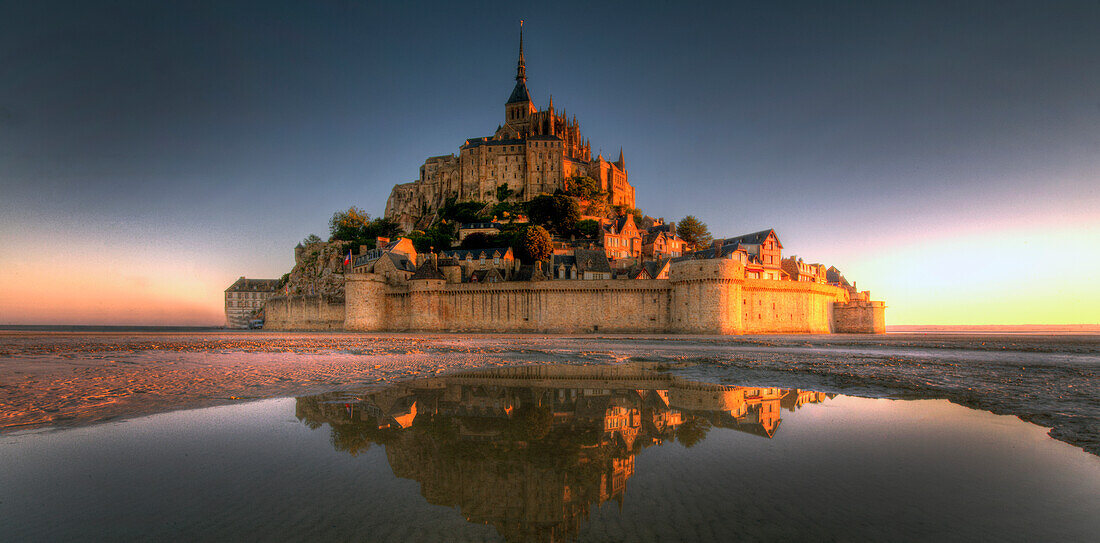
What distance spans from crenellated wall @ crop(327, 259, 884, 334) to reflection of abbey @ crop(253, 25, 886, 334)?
108 millimetres

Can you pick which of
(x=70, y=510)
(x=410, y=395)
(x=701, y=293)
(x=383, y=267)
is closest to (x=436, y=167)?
(x=383, y=267)

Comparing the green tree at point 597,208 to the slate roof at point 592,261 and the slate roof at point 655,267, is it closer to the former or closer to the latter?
the slate roof at point 592,261

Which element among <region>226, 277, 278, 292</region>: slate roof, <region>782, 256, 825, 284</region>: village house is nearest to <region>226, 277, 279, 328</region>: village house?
<region>226, 277, 278, 292</region>: slate roof

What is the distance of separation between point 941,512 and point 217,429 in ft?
31.3

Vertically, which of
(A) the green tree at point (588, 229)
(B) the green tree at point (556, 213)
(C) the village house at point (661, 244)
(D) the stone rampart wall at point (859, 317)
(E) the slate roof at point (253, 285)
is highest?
(B) the green tree at point (556, 213)

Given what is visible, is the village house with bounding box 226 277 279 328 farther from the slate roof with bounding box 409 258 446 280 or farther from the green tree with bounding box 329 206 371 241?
the slate roof with bounding box 409 258 446 280

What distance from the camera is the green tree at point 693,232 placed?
70.1 meters

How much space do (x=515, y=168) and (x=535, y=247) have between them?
2718 centimetres

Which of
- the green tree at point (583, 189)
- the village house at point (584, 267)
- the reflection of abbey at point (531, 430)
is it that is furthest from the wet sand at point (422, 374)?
the green tree at point (583, 189)

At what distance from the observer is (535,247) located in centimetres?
5556

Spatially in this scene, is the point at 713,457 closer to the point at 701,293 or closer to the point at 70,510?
the point at 70,510

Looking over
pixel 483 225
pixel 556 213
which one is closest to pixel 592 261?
pixel 556 213

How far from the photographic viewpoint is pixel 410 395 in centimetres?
1016

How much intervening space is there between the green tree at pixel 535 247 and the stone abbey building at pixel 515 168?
20227 mm
